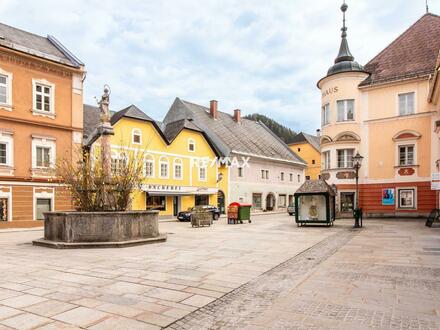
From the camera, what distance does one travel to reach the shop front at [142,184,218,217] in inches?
1258

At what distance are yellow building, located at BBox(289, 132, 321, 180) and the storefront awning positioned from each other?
27.4 m

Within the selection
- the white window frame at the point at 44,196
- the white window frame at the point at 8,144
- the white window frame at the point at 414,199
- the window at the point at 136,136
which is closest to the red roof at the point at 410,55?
the white window frame at the point at 414,199

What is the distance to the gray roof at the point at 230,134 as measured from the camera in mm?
41491

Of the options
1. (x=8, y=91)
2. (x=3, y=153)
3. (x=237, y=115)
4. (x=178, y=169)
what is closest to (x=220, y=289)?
(x=3, y=153)

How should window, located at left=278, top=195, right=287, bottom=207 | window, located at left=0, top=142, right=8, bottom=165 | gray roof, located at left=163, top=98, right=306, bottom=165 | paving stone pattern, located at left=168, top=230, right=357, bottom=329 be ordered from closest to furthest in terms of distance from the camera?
paving stone pattern, located at left=168, top=230, right=357, bottom=329 < window, located at left=0, top=142, right=8, bottom=165 < gray roof, located at left=163, top=98, right=306, bottom=165 < window, located at left=278, top=195, right=287, bottom=207

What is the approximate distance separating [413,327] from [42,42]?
2987 cm

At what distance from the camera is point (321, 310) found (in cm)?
546

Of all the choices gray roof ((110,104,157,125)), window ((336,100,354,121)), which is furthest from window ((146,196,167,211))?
window ((336,100,354,121))

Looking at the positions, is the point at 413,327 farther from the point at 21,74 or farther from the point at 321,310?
the point at 21,74

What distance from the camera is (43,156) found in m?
24.3

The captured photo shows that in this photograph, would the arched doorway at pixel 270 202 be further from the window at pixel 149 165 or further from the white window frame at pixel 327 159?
the window at pixel 149 165

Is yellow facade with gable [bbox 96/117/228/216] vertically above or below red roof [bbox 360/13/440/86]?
below

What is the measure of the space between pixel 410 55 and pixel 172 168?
22391mm

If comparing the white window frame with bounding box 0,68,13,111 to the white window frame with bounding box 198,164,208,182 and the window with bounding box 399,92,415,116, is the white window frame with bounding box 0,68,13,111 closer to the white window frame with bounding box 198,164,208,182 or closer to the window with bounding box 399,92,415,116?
the white window frame with bounding box 198,164,208,182
